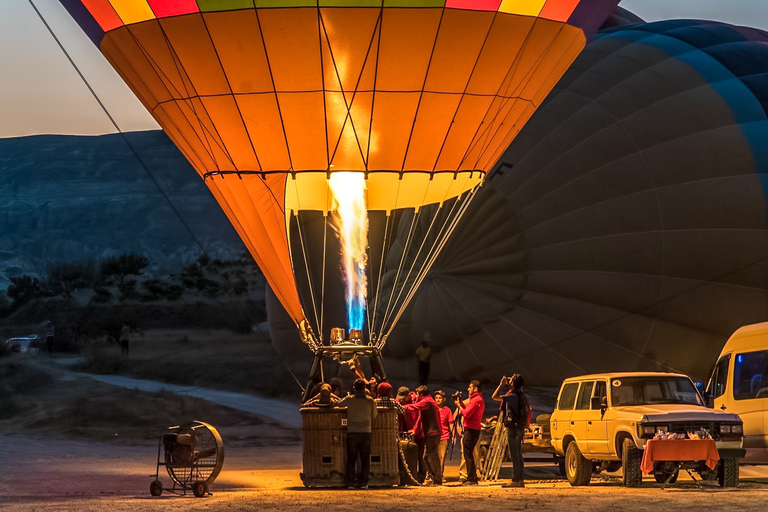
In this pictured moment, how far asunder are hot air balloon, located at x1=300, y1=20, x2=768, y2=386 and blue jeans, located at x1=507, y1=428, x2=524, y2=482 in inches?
313

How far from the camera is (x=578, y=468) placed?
12.5m

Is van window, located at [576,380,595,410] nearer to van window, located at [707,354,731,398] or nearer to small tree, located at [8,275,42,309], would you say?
van window, located at [707,354,731,398]

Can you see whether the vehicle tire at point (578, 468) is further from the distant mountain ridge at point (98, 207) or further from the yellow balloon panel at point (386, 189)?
the distant mountain ridge at point (98, 207)

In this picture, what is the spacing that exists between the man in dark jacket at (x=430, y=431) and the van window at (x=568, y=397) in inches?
55.3

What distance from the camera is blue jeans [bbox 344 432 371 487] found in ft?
38.6

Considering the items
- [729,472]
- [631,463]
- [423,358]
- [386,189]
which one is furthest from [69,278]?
[729,472]

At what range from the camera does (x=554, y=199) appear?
802 inches

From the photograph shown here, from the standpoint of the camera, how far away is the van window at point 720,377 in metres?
14.2

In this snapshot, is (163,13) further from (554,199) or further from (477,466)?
(554,199)

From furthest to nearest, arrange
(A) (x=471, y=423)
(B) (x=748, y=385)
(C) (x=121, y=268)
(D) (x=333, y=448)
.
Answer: (C) (x=121, y=268), (B) (x=748, y=385), (A) (x=471, y=423), (D) (x=333, y=448)

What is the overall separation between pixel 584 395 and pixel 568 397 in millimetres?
395

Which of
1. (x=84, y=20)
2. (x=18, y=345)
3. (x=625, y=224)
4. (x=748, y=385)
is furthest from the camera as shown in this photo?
(x=18, y=345)

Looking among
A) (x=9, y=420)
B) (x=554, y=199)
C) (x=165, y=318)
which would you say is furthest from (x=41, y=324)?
(x=554, y=199)

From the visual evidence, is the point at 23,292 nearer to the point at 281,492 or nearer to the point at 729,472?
the point at 281,492
